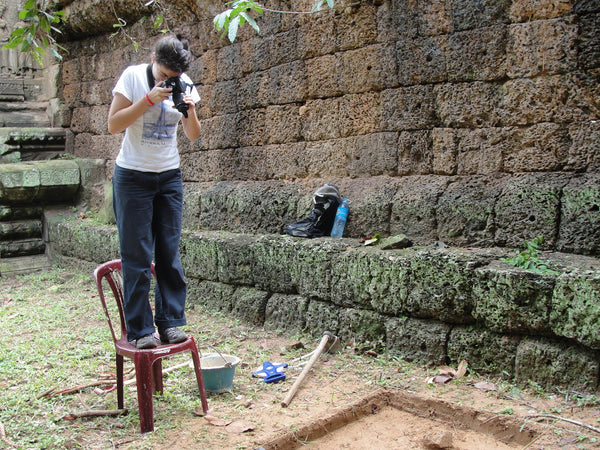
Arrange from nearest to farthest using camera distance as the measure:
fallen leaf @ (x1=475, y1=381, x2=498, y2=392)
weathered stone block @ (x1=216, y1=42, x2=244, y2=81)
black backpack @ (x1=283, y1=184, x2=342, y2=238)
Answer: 1. fallen leaf @ (x1=475, y1=381, x2=498, y2=392)
2. black backpack @ (x1=283, y1=184, x2=342, y2=238)
3. weathered stone block @ (x1=216, y1=42, x2=244, y2=81)

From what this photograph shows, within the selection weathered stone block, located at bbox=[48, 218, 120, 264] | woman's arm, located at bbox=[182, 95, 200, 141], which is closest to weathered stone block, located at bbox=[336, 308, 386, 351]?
woman's arm, located at bbox=[182, 95, 200, 141]

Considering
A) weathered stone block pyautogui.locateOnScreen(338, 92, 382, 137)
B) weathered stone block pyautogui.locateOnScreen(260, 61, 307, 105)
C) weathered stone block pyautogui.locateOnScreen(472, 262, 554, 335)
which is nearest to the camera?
weathered stone block pyautogui.locateOnScreen(472, 262, 554, 335)

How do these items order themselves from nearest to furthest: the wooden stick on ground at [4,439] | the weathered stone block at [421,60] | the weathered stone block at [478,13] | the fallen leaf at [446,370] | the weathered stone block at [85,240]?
1. the wooden stick on ground at [4,439]
2. the fallen leaf at [446,370]
3. the weathered stone block at [478,13]
4. the weathered stone block at [421,60]
5. the weathered stone block at [85,240]

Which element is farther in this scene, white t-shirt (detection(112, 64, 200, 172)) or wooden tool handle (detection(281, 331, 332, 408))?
wooden tool handle (detection(281, 331, 332, 408))

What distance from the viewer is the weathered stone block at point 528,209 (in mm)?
3443

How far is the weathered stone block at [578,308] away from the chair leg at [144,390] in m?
2.29

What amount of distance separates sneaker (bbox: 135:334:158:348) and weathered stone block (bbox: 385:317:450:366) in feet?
5.64

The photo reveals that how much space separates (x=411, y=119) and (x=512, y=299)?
170cm

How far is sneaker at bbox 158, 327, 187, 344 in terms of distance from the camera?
2.97 m

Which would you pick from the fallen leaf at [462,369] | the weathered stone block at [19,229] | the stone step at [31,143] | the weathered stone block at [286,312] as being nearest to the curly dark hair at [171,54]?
the weathered stone block at [286,312]

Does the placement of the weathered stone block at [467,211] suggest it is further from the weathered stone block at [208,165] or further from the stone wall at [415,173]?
the weathered stone block at [208,165]

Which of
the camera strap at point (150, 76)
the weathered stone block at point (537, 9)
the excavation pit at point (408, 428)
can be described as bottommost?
the excavation pit at point (408, 428)

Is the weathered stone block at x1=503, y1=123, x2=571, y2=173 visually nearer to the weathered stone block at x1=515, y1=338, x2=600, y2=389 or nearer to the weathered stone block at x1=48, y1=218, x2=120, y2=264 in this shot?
the weathered stone block at x1=515, y1=338, x2=600, y2=389

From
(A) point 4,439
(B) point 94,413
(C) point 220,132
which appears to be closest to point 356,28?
(C) point 220,132
